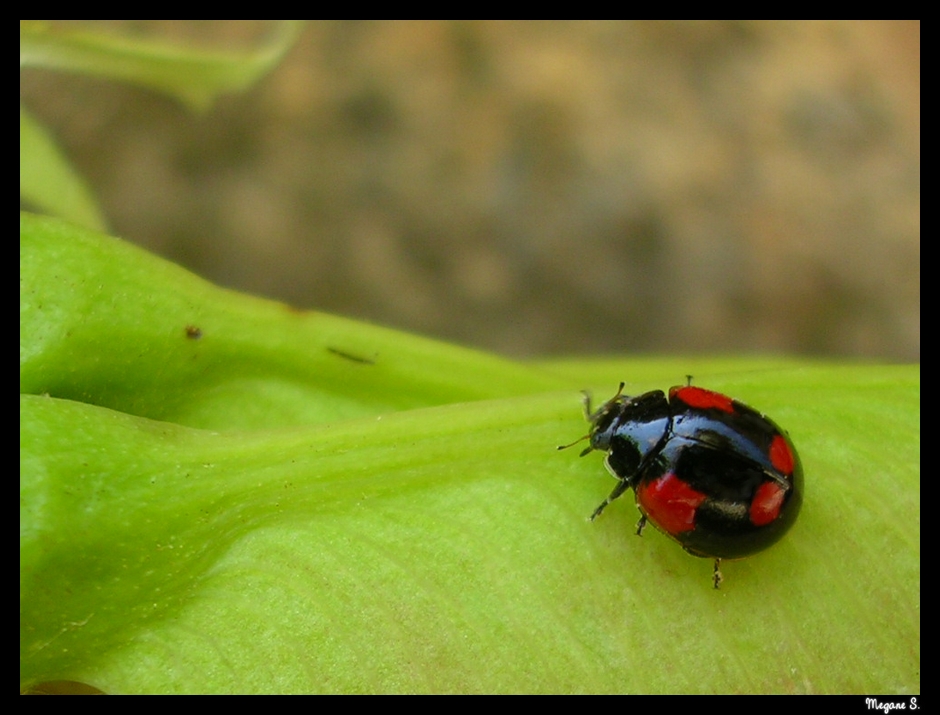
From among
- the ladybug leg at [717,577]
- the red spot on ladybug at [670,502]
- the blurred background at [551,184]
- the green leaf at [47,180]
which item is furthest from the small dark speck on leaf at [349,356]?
the blurred background at [551,184]

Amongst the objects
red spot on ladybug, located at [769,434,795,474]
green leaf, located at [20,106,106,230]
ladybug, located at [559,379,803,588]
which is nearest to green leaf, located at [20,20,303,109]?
green leaf, located at [20,106,106,230]

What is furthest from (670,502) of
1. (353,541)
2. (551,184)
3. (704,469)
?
(551,184)

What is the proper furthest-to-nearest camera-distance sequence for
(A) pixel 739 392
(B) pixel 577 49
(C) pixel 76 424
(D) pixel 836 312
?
(B) pixel 577 49
(D) pixel 836 312
(A) pixel 739 392
(C) pixel 76 424

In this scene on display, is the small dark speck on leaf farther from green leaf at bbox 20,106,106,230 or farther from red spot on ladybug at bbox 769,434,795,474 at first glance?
green leaf at bbox 20,106,106,230

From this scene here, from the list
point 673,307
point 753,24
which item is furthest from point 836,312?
point 753,24

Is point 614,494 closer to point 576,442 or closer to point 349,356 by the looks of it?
point 576,442

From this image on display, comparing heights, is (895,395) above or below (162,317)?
below

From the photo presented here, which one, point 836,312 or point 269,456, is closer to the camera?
point 269,456

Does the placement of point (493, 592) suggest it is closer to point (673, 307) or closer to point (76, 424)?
point (76, 424)
